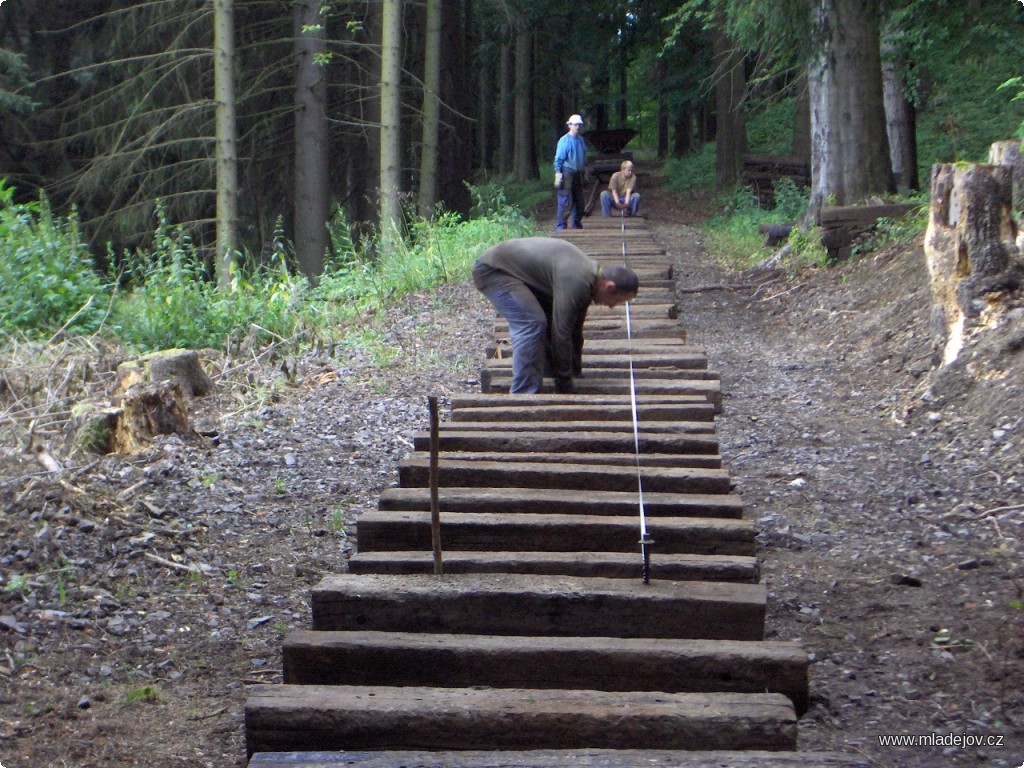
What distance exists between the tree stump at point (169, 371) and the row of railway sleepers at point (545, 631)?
11.5 ft

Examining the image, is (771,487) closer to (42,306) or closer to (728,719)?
(728,719)

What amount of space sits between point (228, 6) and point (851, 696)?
690 inches

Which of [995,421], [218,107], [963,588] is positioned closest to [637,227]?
[218,107]

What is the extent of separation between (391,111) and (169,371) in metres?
10.3

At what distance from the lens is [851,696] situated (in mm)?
4215

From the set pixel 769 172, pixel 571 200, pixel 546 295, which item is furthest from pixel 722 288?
pixel 769 172

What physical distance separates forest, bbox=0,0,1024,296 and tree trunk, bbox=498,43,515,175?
30.0 feet

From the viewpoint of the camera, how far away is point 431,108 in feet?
68.5

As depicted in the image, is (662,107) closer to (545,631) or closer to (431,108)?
(431,108)

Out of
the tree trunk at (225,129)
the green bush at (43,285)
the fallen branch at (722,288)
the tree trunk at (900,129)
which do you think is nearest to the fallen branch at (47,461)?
the green bush at (43,285)

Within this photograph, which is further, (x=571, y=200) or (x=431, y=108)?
(x=431, y=108)

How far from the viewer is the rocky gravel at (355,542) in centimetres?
408

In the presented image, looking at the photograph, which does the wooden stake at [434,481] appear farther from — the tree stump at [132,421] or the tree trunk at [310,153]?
the tree trunk at [310,153]

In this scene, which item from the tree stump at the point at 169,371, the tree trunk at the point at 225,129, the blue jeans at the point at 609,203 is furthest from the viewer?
the blue jeans at the point at 609,203
